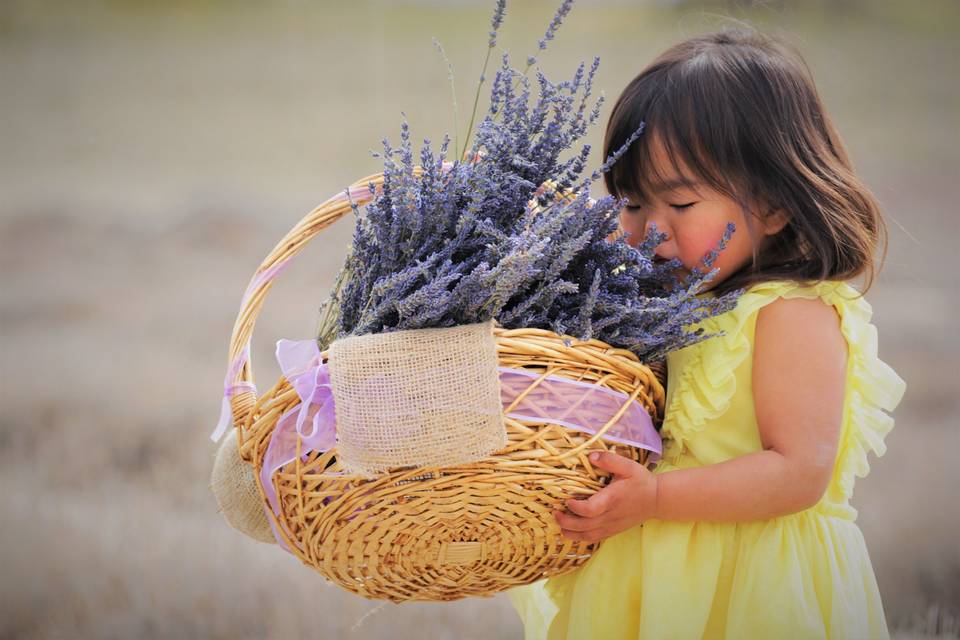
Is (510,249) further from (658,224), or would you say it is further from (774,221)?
(774,221)

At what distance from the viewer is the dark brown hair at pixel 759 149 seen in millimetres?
1228

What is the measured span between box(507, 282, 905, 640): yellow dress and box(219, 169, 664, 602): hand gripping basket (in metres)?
0.10

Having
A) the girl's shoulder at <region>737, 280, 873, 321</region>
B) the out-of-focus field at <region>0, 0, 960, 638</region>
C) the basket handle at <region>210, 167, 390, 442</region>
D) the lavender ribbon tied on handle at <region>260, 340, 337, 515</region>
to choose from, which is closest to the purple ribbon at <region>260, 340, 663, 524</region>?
the lavender ribbon tied on handle at <region>260, 340, 337, 515</region>

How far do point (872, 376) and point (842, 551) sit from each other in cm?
24

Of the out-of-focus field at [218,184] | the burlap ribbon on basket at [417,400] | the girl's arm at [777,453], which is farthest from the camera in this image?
the out-of-focus field at [218,184]

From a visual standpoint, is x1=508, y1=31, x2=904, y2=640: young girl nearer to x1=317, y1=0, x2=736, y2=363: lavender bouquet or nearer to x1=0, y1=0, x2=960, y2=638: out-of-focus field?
x1=317, y1=0, x2=736, y2=363: lavender bouquet

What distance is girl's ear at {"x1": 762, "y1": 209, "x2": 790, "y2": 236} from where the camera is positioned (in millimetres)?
1267

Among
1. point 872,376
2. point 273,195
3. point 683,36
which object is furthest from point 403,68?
point 872,376

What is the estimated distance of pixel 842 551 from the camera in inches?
47.4

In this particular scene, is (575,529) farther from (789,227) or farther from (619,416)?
(789,227)

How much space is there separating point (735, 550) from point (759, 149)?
1.75ft

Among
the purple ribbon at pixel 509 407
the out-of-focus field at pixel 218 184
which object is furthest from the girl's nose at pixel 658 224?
the out-of-focus field at pixel 218 184

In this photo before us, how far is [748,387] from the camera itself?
1.19 metres

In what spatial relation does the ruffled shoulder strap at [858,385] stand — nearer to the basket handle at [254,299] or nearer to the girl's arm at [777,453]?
the girl's arm at [777,453]
